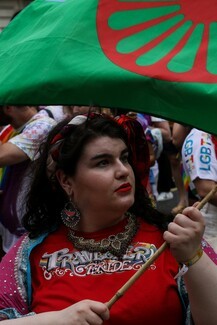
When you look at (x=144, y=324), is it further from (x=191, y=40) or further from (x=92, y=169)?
(x=191, y=40)

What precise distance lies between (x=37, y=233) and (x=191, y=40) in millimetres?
805

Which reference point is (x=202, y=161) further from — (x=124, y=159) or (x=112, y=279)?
(x=112, y=279)

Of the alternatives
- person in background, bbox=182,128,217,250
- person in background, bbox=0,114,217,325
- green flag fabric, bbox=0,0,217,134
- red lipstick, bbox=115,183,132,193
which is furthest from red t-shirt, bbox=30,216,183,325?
person in background, bbox=182,128,217,250

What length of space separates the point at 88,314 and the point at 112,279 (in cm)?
24

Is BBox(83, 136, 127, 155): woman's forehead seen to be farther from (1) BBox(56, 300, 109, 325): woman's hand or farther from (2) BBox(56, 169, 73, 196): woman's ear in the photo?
(1) BBox(56, 300, 109, 325): woman's hand

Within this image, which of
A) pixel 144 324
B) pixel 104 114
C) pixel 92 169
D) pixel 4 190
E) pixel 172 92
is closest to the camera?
pixel 172 92

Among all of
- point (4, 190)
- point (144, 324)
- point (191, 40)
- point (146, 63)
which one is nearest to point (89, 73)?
point (146, 63)

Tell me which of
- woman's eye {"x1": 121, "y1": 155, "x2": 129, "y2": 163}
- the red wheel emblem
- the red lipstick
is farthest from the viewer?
woman's eye {"x1": 121, "y1": 155, "x2": 129, "y2": 163}

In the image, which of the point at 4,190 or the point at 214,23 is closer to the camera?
the point at 214,23

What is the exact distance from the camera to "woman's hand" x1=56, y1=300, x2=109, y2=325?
1.71m

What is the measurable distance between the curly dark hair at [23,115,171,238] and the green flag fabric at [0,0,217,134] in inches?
8.5

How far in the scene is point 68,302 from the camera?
193 centimetres

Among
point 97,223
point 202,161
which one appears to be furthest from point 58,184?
point 202,161

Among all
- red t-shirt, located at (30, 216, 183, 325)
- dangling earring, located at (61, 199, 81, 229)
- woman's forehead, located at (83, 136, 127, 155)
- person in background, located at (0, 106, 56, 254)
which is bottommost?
person in background, located at (0, 106, 56, 254)
